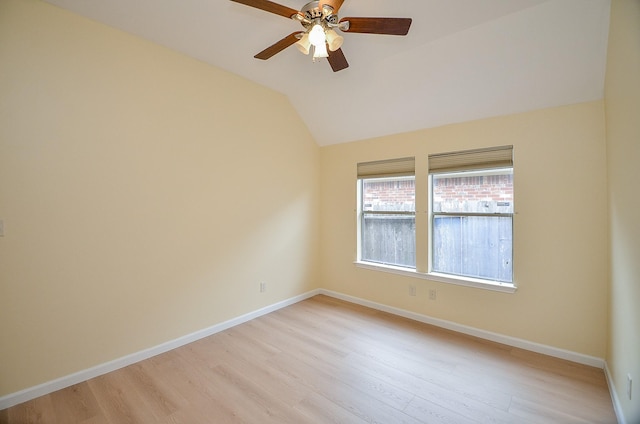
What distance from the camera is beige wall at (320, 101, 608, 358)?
2.30 m

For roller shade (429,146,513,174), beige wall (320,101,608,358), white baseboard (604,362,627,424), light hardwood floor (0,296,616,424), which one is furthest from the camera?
roller shade (429,146,513,174)

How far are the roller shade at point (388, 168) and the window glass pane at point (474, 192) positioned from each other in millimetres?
329

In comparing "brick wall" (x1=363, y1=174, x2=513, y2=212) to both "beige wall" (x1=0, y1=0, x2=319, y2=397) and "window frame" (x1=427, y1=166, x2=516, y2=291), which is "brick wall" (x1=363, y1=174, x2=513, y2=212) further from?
"beige wall" (x1=0, y1=0, x2=319, y2=397)

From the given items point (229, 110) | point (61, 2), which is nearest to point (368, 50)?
point (229, 110)

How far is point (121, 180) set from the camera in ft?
7.79

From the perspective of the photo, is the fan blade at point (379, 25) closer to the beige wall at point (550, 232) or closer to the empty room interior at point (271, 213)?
the empty room interior at point (271, 213)

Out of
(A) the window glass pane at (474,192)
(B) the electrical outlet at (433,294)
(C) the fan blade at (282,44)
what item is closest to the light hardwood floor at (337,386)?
(B) the electrical outlet at (433,294)

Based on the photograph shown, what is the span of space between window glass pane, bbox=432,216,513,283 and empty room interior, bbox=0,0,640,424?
1.0 inches

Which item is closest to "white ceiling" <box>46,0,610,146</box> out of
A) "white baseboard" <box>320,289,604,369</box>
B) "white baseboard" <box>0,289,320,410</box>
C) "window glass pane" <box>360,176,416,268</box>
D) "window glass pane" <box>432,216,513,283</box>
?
"window glass pane" <box>360,176,416,268</box>

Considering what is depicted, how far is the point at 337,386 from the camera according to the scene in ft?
6.91

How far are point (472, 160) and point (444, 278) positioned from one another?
134 centimetres

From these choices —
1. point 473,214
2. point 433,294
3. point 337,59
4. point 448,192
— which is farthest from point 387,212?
point 337,59

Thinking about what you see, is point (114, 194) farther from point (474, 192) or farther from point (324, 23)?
point (474, 192)

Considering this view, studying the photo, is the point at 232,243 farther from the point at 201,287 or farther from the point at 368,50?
the point at 368,50
